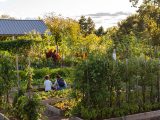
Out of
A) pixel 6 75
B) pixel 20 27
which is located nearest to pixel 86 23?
pixel 20 27

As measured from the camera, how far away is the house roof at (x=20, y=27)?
33.6 meters

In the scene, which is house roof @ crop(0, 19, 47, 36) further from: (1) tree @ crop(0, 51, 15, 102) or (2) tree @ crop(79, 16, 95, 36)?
(2) tree @ crop(79, 16, 95, 36)

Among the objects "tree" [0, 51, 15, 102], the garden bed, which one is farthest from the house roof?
the garden bed

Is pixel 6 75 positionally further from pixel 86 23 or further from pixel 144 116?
pixel 86 23

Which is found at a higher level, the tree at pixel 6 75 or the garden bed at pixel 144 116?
the tree at pixel 6 75

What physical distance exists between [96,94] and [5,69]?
9.80 feet

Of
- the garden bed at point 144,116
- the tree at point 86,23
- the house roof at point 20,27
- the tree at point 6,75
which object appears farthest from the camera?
the tree at point 86,23

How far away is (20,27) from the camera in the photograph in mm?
34688

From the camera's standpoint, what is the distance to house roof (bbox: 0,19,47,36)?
33.6 meters

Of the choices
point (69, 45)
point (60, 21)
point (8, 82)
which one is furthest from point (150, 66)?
point (60, 21)

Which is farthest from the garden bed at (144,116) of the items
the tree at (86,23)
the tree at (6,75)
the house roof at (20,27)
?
the tree at (86,23)

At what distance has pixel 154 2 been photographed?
26.1 meters

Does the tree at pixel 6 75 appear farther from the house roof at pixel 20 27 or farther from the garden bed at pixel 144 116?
the house roof at pixel 20 27

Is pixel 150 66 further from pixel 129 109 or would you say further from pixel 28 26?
pixel 28 26
